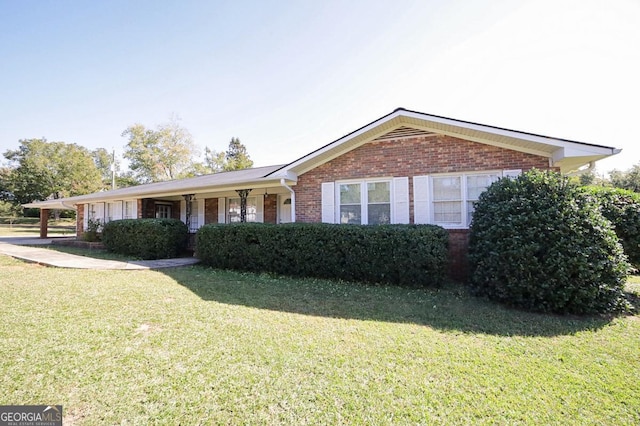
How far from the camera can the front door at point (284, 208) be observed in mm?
12781

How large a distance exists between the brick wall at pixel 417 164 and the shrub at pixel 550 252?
1.81 meters

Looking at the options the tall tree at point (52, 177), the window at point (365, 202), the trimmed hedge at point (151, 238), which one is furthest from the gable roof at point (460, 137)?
the tall tree at point (52, 177)

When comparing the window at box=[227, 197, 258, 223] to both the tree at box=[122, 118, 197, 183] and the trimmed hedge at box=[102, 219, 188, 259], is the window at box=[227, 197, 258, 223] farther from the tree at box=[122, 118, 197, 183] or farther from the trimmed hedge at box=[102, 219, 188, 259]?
the tree at box=[122, 118, 197, 183]

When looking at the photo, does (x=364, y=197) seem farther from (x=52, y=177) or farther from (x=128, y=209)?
(x=52, y=177)

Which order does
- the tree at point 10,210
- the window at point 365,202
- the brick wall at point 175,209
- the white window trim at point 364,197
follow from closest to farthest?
the white window trim at point 364,197
the window at point 365,202
the brick wall at point 175,209
the tree at point 10,210

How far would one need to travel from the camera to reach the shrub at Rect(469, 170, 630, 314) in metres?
4.95

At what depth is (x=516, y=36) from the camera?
7.24 meters

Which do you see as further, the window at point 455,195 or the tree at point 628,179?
the tree at point 628,179

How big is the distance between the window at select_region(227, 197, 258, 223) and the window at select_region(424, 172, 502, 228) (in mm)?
7995

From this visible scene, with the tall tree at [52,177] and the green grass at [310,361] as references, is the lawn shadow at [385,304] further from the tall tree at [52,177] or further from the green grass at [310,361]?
the tall tree at [52,177]

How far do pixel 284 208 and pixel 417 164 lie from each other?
6.46m

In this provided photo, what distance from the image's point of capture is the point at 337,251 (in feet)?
25.2

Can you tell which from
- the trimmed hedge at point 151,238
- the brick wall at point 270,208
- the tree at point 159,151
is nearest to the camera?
the trimmed hedge at point 151,238

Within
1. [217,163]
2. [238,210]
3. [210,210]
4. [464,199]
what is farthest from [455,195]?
[217,163]
